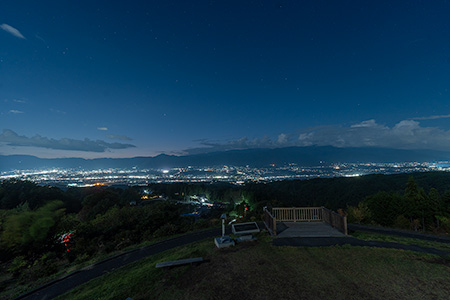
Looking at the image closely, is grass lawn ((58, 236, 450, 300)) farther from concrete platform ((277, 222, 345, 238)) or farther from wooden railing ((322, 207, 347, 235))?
wooden railing ((322, 207, 347, 235))

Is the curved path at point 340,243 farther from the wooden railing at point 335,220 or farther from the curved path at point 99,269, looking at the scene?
the curved path at point 99,269

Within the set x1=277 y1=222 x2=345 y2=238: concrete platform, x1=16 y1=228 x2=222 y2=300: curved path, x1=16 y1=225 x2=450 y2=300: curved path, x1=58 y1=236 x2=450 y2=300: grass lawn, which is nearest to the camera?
x1=58 y1=236 x2=450 y2=300: grass lawn

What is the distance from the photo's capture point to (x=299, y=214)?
1124 cm

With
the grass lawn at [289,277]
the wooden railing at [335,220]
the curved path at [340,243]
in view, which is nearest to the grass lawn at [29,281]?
the grass lawn at [289,277]

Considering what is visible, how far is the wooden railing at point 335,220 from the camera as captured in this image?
9.19 meters

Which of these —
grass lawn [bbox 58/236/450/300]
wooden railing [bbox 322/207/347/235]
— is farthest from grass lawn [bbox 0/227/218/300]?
wooden railing [bbox 322/207/347/235]

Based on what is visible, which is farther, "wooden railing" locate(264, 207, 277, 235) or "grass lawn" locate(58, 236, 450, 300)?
"wooden railing" locate(264, 207, 277, 235)

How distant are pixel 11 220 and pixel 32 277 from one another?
3.21 metres

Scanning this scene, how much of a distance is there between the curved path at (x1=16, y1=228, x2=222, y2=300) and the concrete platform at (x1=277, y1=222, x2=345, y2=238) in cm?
397

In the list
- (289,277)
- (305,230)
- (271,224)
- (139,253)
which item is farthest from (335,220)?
(139,253)

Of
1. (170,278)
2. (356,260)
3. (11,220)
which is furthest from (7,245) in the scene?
(356,260)

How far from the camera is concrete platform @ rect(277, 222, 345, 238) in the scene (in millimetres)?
9094

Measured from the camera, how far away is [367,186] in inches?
2301

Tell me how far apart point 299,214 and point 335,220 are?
195cm
